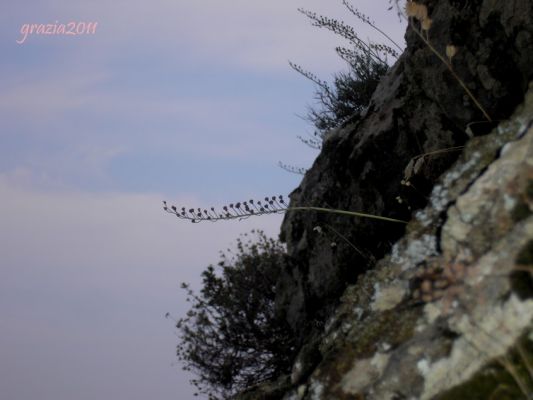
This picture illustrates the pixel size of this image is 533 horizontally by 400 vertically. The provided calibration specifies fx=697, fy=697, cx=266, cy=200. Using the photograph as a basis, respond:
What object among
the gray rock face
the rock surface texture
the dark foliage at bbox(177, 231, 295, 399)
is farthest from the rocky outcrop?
the dark foliage at bbox(177, 231, 295, 399)

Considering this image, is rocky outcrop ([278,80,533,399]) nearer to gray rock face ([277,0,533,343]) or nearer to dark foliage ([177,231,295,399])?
gray rock face ([277,0,533,343])

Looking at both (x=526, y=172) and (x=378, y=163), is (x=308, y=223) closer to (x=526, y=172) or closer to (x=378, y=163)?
(x=378, y=163)

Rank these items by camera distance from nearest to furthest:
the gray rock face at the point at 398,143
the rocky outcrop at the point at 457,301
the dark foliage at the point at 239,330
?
the rocky outcrop at the point at 457,301 < the gray rock face at the point at 398,143 < the dark foliage at the point at 239,330

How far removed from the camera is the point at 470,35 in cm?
380

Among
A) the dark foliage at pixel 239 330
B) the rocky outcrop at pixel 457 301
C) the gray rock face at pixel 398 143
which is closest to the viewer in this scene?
the rocky outcrop at pixel 457 301

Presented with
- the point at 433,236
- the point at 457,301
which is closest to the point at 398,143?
the point at 433,236

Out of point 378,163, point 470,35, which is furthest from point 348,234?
point 470,35

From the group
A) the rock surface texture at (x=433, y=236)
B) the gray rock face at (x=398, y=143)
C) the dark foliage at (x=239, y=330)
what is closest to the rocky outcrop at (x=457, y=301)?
the rock surface texture at (x=433, y=236)

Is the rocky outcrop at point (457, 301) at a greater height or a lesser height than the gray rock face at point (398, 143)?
lesser

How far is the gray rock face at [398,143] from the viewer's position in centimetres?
363

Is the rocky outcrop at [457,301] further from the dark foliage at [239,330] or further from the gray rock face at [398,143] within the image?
the dark foliage at [239,330]

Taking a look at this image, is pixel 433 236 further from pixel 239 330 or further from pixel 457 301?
pixel 239 330

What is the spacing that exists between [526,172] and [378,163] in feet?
7.31

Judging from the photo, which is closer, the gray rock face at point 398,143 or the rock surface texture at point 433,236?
the rock surface texture at point 433,236
